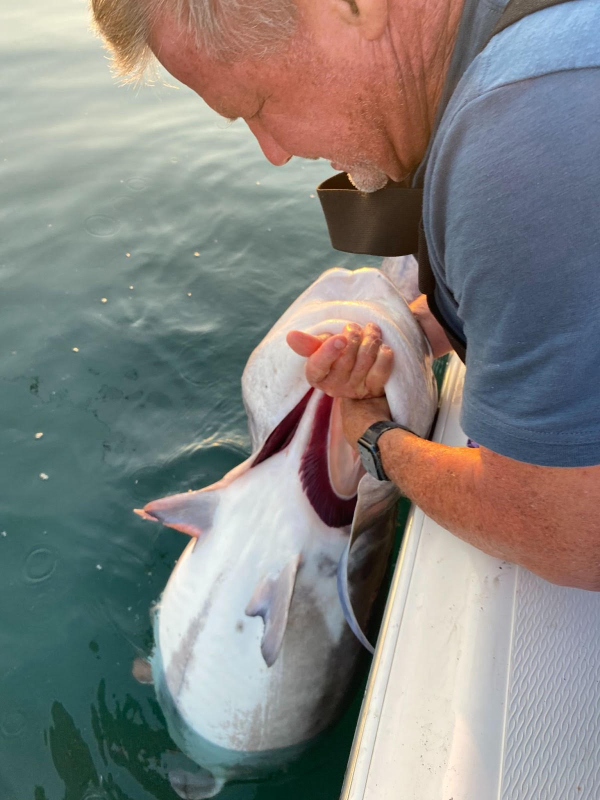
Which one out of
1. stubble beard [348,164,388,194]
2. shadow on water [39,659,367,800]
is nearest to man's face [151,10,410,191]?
stubble beard [348,164,388,194]

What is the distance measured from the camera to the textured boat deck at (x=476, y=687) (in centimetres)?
124

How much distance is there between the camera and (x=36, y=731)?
7.04 ft

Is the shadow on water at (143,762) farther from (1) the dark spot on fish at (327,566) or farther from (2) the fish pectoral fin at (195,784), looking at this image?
(1) the dark spot on fish at (327,566)

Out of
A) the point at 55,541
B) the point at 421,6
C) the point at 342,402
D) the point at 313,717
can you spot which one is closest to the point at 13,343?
the point at 55,541

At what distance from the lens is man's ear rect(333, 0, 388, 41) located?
1051 mm

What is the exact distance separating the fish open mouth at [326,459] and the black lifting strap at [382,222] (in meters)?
0.47

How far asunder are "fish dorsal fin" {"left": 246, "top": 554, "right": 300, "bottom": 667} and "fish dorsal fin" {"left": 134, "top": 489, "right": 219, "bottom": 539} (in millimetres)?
258

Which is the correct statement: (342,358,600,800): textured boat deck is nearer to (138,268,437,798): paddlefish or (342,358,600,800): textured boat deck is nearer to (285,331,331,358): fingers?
(138,268,437,798): paddlefish

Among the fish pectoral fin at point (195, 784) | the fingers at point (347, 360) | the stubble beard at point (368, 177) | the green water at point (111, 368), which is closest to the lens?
the stubble beard at point (368, 177)

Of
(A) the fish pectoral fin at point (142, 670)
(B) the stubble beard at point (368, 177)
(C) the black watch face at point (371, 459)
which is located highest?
(B) the stubble beard at point (368, 177)

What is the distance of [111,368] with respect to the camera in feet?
11.0

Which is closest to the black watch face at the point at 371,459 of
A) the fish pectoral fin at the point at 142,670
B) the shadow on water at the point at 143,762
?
the shadow on water at the point at 143,762

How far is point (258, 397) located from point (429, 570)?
0.77 meters

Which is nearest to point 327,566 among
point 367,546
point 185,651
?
point 367,546
